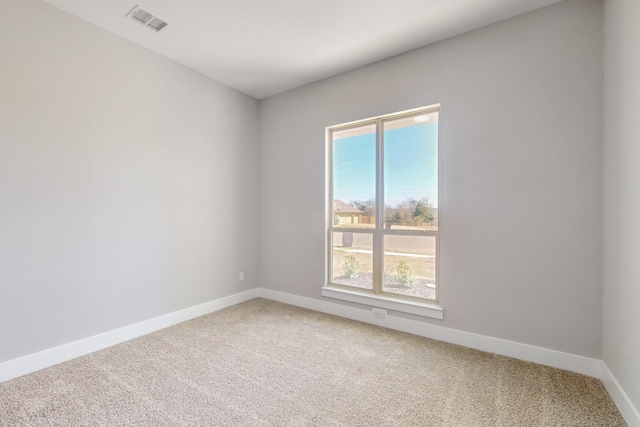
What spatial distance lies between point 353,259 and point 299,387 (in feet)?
5.55

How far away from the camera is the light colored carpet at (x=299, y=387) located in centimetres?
165

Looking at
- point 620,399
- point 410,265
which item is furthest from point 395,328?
point 620,399

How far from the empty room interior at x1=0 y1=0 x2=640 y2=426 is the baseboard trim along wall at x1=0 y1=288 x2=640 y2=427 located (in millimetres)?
15

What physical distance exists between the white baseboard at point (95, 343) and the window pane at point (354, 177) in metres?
1.92

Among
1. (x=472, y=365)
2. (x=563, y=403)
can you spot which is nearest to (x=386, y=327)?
(x=472, y=365)

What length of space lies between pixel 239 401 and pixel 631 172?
8.86 ft

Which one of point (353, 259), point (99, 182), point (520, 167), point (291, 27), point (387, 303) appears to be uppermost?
point (291, 27)

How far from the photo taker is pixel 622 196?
1.74 metres

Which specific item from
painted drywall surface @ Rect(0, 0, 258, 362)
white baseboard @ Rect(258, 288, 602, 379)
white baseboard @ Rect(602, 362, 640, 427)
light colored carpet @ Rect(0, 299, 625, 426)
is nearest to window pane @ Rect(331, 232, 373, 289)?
white baseboard @ Rect(258, 288, 602, 379)

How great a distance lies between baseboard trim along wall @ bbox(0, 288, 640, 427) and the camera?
197cm

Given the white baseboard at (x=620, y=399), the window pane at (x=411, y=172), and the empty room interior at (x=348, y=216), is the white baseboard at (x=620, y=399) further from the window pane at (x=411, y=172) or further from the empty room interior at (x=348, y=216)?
the window pane at (x=411, y=172)

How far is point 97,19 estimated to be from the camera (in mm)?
2398

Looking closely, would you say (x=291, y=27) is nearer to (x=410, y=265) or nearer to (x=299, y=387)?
(x=410, y=265)

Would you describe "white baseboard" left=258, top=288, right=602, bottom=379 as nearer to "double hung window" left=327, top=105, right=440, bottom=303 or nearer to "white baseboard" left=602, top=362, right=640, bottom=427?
"white baseboard" left=602, top=362, right=640, bottom=427
